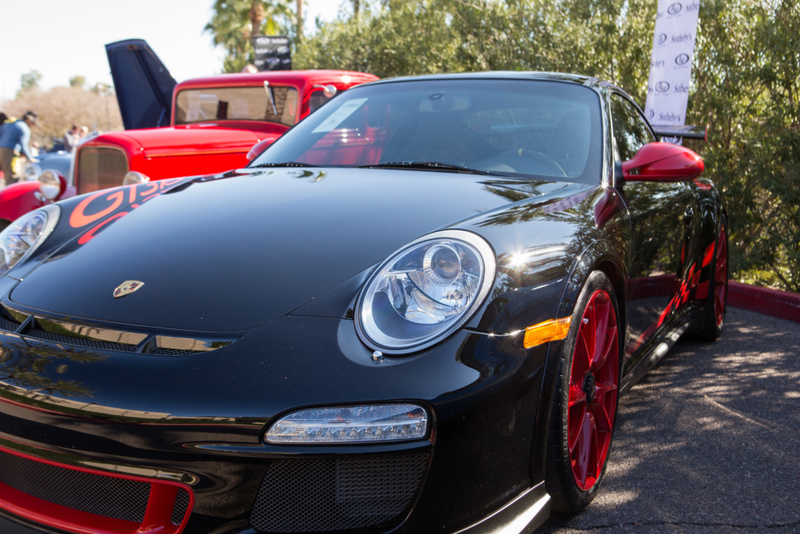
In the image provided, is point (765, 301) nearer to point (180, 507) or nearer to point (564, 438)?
point (564, 438)

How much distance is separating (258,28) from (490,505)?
1129 inches

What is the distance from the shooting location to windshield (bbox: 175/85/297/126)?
6.18 meters

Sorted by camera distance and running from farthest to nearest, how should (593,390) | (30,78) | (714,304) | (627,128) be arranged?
(30,78) < (714,304) < (627,128) < (593,390)

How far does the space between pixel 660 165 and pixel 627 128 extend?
58 cm

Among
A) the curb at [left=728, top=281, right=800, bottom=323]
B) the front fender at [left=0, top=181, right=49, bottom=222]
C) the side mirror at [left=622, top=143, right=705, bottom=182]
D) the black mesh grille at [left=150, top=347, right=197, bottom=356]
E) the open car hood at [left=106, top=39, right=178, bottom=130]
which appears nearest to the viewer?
the black mesh grille at [left=150, top=347, right=197, bottom=356]

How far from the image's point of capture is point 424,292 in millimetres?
1621

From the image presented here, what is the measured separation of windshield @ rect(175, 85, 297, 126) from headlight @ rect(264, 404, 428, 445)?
5013 millimetres

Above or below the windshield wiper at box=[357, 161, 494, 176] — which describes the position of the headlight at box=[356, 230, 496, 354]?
below

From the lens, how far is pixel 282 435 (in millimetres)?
1394

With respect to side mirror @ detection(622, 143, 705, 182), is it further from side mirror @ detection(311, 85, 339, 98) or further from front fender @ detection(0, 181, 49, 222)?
front fender @ detection(0, 181, 49, 222)

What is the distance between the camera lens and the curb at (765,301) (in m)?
4.59

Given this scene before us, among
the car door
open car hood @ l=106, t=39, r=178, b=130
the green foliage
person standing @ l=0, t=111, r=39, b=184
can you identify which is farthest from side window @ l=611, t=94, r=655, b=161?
person standing @ l=0, t=111, r=39, b=184

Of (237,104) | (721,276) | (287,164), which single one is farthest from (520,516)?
(237,104)

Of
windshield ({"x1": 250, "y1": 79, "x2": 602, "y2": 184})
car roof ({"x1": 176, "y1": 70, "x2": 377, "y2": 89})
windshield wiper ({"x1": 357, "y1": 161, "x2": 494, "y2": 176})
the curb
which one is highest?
car roof ({"x1": 176, "y1": 70, "x2": 377, "y2": 89})
